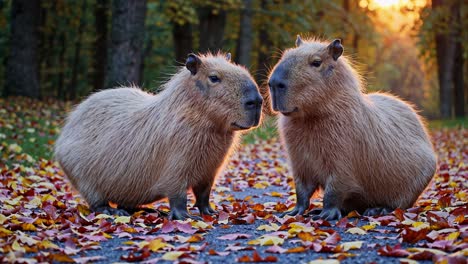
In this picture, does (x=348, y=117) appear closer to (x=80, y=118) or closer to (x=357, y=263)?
(x=357, y=263)

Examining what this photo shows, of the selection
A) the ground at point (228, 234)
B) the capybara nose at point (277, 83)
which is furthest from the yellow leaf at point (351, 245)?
the capybara nose at point (277, 83)

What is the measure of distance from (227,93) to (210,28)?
1437 cm

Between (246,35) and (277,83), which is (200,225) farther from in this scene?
(246,35)

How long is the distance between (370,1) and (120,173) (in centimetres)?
2715

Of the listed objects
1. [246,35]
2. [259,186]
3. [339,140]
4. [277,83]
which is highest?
[246,35]

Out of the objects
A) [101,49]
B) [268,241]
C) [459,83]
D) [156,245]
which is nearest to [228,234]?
[268,241]

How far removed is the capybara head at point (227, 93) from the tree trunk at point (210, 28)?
1342cm

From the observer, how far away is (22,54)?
17.3m

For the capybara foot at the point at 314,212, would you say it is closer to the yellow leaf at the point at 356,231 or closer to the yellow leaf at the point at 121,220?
the yellow leaf at the point at 356,231

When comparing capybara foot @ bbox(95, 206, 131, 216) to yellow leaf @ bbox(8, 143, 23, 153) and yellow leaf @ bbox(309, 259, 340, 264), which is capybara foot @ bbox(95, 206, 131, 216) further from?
yellow leaf @ bbox(8, 143, 23, 153)

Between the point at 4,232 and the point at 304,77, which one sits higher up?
the point at 304,77

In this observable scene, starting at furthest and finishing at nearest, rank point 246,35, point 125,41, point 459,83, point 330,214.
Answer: point 459,83, point 246,35, point 125,41, point 330,214

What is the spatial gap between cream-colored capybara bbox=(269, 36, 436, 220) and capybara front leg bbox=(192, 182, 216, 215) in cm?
80

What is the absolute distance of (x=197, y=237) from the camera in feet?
14.6
